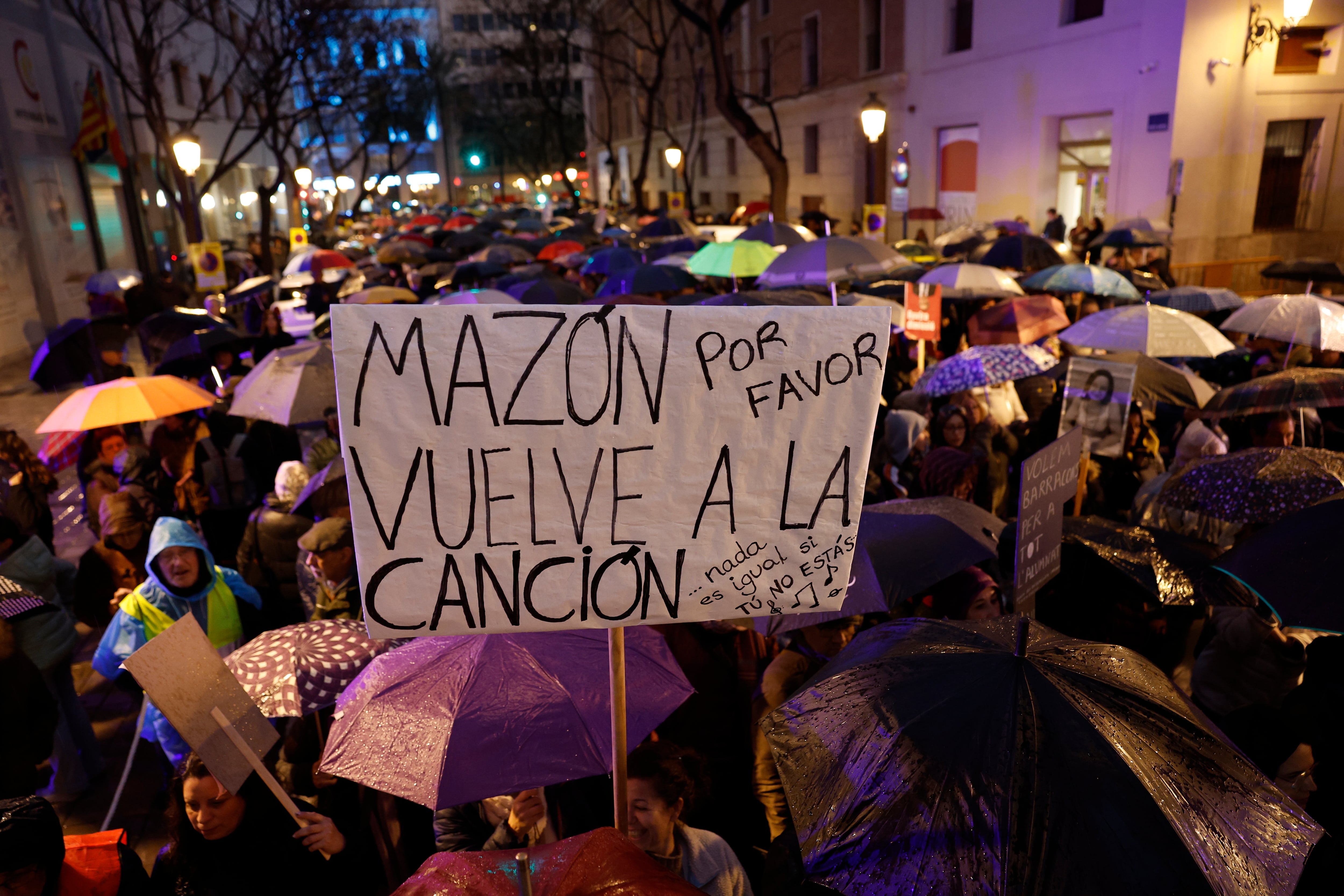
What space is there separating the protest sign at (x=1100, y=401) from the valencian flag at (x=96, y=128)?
2386 centimetres

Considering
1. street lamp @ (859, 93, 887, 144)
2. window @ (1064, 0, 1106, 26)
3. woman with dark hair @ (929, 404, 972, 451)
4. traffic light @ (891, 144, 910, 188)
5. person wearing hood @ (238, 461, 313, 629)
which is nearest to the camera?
person wearing hood @ (238, 461, 313, 629)

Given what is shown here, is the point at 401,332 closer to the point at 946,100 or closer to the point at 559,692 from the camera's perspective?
the point at 559,692

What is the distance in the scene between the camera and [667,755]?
3.06 meters

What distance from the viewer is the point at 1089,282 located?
10.2m

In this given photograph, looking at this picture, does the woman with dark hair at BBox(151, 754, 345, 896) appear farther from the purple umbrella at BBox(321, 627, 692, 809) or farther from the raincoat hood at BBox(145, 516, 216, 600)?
the raincoat hood at BBox(145, 516, 216, 600)

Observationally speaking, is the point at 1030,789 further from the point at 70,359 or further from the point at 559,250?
the point at 559,250

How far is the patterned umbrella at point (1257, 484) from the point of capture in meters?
3.92

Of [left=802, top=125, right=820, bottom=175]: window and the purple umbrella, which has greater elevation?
[left=802, top=125, right=820, bottom=175]: window

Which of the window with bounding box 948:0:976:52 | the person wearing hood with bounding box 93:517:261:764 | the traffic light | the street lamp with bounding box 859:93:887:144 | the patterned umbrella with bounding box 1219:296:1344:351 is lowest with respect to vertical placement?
the person wearing hood with bounding box 93:517:261:764

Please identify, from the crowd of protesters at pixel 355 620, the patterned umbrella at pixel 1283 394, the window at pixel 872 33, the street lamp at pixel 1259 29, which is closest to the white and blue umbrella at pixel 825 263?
the crowd of protesters at pixel 355 620

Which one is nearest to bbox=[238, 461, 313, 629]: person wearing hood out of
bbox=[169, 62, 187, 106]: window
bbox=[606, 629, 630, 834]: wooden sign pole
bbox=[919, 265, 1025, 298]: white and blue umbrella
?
bbox=[606, 629, 630, 834]: wooden sign pole

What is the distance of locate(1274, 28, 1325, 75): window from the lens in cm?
1992

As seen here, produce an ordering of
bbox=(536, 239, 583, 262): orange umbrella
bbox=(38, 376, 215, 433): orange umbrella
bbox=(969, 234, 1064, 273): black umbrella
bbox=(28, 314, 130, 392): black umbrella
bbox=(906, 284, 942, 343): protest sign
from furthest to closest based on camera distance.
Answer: bbox=(536, 239, 583, 262): orange umbrella → bbox=(969, 234, 1064, 273): black umbrella → bbox=(28, 314, 130, 392): black umbrella → bbox=(906, 284, 942, 343): protest sign → bbox=(38, 376, 215, 433): orange umbrella

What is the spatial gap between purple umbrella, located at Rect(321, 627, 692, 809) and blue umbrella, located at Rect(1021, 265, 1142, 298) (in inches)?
344
